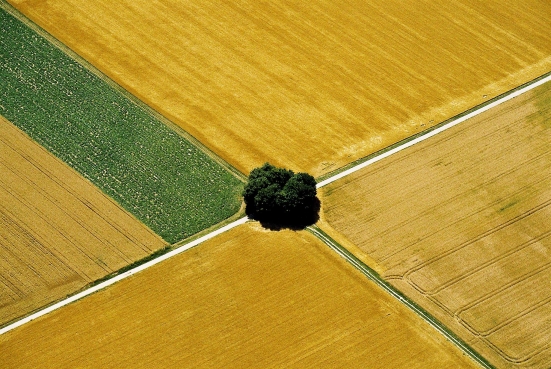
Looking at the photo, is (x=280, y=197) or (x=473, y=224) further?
(x=473, y=224)

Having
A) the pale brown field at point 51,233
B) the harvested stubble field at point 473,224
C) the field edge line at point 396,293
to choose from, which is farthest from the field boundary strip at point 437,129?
the pale brown field at point 51,233

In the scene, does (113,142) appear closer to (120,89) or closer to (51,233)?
(120,89)

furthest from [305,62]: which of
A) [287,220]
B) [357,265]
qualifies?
[357,265]

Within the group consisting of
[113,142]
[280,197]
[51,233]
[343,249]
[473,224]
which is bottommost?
[473,224]

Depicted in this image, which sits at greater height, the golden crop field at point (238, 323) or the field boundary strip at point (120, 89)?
the field boundary strip at point (120, 89)

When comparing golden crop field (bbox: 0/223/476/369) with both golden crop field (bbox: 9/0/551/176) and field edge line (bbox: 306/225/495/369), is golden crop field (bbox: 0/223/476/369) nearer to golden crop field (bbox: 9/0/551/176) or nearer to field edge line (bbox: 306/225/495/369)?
field edge line (bbox: 306/225/495/369)

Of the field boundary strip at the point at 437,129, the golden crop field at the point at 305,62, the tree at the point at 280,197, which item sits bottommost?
the tree at the point at 280,197

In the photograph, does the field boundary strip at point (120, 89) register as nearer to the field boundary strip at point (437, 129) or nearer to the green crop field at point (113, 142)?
the green crop field at point (113, 142)
